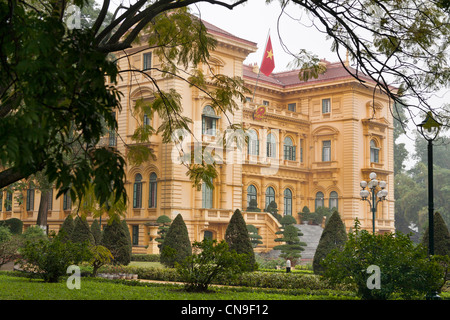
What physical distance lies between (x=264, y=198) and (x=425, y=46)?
3116 centimetres

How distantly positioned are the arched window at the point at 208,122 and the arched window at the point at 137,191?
461 centimetres

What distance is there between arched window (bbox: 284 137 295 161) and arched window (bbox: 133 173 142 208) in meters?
12.6

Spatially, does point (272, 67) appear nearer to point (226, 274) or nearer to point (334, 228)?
point (334, 228)

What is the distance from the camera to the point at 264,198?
4081 centimetres

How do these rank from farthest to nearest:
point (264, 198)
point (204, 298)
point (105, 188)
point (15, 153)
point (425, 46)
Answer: point (264, 198)
point (204, 298)
point (425, 46)
point (105, 188)
point (15, 153)

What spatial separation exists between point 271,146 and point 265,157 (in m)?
1.19

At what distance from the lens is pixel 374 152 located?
45.4 meters

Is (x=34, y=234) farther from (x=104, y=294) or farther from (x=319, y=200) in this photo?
(x=319, y=200)

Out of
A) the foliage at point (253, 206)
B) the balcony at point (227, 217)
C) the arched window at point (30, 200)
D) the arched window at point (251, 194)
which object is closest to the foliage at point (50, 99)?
the balcony at point (227, 217)

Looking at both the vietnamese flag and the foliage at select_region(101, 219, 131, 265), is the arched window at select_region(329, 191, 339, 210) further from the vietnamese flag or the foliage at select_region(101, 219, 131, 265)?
the foliage at select_region(101, 219, 131, 265)

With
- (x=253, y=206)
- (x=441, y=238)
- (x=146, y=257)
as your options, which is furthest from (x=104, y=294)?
(x=253, y=206)

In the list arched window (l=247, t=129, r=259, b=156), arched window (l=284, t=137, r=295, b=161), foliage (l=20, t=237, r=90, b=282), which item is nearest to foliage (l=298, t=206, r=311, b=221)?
arched window (l=284, t=137, r=295, b=161)

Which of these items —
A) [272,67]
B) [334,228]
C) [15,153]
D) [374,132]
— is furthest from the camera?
[374,132]
